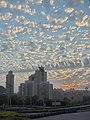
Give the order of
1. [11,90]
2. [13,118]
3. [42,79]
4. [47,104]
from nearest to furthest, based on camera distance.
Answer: [13,118] < [47,104] < [11,90] < [42,79]

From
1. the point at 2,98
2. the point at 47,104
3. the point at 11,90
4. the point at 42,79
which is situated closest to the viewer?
the point at 47,104

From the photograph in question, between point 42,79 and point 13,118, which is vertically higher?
point 42,79

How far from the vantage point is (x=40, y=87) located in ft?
593

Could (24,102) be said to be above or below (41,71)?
below

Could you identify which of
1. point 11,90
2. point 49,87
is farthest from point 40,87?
point 11,90

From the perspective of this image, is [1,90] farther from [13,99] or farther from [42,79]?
[13,99]

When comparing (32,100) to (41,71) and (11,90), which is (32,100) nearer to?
(11,90)

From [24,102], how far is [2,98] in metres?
11.5

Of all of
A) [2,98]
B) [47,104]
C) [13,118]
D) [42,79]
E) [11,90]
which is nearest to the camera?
[13,118]

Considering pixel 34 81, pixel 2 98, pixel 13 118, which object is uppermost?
pixel 34 81

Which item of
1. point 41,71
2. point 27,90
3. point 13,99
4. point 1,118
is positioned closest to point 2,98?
point 13,99

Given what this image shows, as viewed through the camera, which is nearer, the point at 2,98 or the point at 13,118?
the point at 13,118

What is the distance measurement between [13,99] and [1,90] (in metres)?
54.8

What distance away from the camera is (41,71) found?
192m
